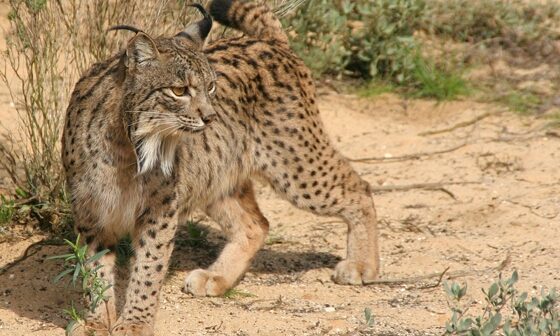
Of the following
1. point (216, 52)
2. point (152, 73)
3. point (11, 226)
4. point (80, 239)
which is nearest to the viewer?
point (152, 73)

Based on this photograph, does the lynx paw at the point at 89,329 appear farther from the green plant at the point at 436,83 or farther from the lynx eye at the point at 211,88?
A: the green plant at the point at 436,83

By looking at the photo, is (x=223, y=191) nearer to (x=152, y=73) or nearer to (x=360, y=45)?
(x=152, y=73)

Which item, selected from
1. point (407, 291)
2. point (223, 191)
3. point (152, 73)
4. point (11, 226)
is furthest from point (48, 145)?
point (407, 291)

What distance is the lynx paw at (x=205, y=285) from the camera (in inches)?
246

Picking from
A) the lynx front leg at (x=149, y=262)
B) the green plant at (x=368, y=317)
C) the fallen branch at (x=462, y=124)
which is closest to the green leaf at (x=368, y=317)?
the green plant at (x=368, y=317)

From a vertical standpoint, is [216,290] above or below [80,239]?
below

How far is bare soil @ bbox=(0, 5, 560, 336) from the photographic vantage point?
576 centimetres

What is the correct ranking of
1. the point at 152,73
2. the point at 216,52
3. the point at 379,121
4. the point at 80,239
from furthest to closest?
the point at 379,121 < the point at 216,52 < the point at 80,239 < the point at 152,73

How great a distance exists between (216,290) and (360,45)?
374 centimetres

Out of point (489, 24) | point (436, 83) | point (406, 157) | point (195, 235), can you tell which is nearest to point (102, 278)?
point (195, 235)

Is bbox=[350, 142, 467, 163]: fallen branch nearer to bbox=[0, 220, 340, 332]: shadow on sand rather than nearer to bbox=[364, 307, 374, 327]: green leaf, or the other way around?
bbox=[0, 220, 340, 332]: shadow on sand

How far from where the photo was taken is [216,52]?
6.18 m

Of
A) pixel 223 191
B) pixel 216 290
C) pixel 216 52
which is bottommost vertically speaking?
pixel 216 290

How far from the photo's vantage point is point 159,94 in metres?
5.03
